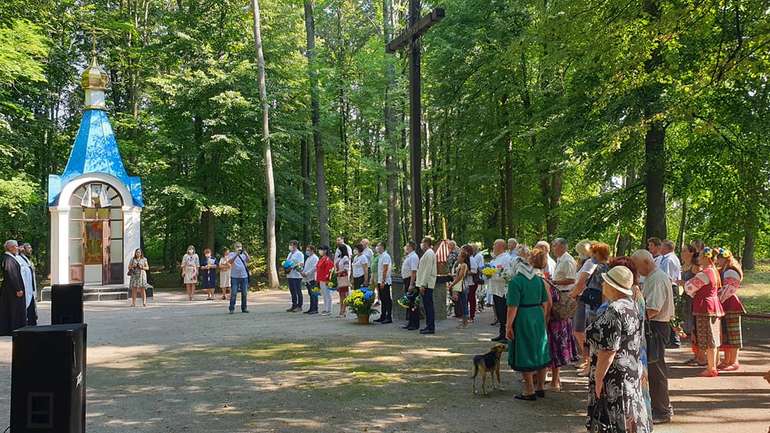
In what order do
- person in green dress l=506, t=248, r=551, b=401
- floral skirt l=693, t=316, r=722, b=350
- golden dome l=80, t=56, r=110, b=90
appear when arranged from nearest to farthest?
person in green dress l=506, t=248, r=551, b=401 < floral skirt l=693, t=316, r=722, b=350 < golden dome l=80, t=56, r=110, b=90

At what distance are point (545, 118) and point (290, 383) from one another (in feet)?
36.3

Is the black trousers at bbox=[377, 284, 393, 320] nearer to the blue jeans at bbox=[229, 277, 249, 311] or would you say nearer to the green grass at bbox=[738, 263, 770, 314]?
the blue jeans at bbox=[229, 277, 249, 311]

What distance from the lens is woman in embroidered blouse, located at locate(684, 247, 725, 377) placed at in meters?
7.68

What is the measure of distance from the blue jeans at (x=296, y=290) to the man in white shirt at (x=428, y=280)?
15.4ft

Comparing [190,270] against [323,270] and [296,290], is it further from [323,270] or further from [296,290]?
[323,270]

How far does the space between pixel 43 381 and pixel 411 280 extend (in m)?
9.05

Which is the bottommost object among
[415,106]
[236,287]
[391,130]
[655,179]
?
[236,287]

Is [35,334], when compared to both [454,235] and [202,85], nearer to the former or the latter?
[202,85]

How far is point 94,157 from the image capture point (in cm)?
2212

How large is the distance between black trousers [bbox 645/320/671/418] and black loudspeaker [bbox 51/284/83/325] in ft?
23.6

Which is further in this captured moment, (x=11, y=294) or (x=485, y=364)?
(x=11, y=294)

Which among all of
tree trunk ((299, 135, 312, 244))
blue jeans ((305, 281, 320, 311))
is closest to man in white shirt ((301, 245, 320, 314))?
blue jeans ((305, 281, 320, 311))

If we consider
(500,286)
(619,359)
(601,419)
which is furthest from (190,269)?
(619,359)

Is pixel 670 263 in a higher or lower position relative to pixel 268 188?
lower
